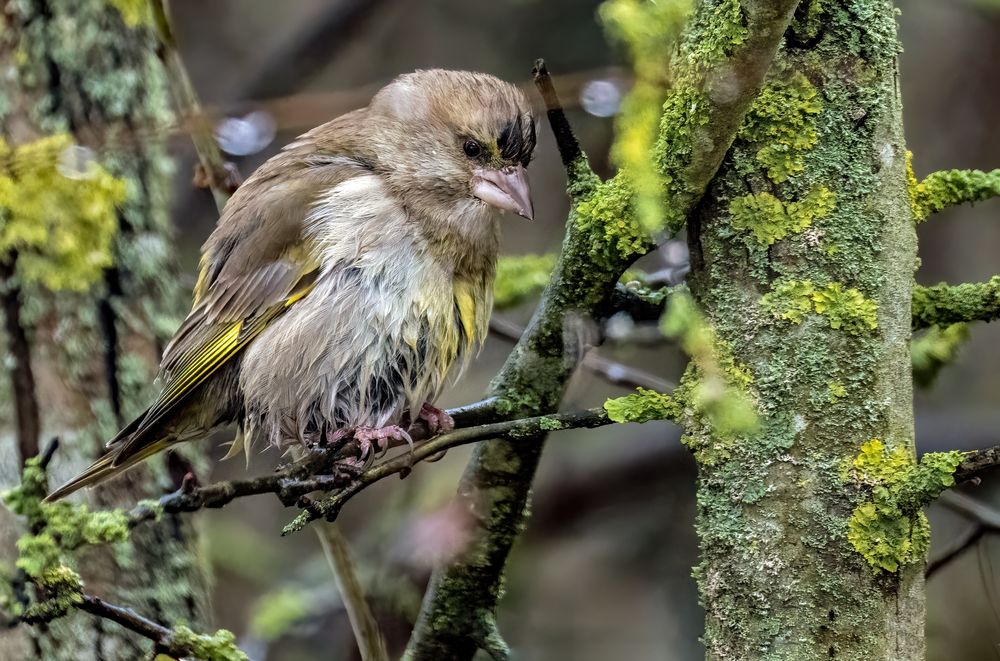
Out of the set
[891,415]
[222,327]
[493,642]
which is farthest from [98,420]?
[891,415]

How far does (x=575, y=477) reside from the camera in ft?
17.7

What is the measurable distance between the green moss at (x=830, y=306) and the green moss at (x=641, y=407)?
27cm

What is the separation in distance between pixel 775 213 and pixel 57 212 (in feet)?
8.11

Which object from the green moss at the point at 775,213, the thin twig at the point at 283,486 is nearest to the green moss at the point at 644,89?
the green moss at the point at 775,213

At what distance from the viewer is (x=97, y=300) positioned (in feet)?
12.9

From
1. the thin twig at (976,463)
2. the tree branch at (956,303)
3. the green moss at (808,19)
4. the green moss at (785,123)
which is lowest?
the thin twig at (976,463)

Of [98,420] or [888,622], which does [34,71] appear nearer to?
[98,420]

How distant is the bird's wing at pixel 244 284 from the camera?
3.43 m

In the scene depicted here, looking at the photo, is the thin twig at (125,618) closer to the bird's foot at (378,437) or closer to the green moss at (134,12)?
the bird's foot at (378,437)

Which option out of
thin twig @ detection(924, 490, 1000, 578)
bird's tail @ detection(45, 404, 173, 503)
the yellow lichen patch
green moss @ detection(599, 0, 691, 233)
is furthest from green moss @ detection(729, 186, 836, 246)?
the yellow lichen patch

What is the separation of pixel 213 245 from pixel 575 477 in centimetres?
224

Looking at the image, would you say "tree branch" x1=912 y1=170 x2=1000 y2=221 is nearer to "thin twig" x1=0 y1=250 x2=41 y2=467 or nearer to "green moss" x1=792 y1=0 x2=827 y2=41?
"green moss" x1=792 y1=0 x2=827 y2=41

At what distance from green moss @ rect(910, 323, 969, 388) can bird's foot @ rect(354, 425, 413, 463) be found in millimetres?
1452

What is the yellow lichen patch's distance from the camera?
3576mm
